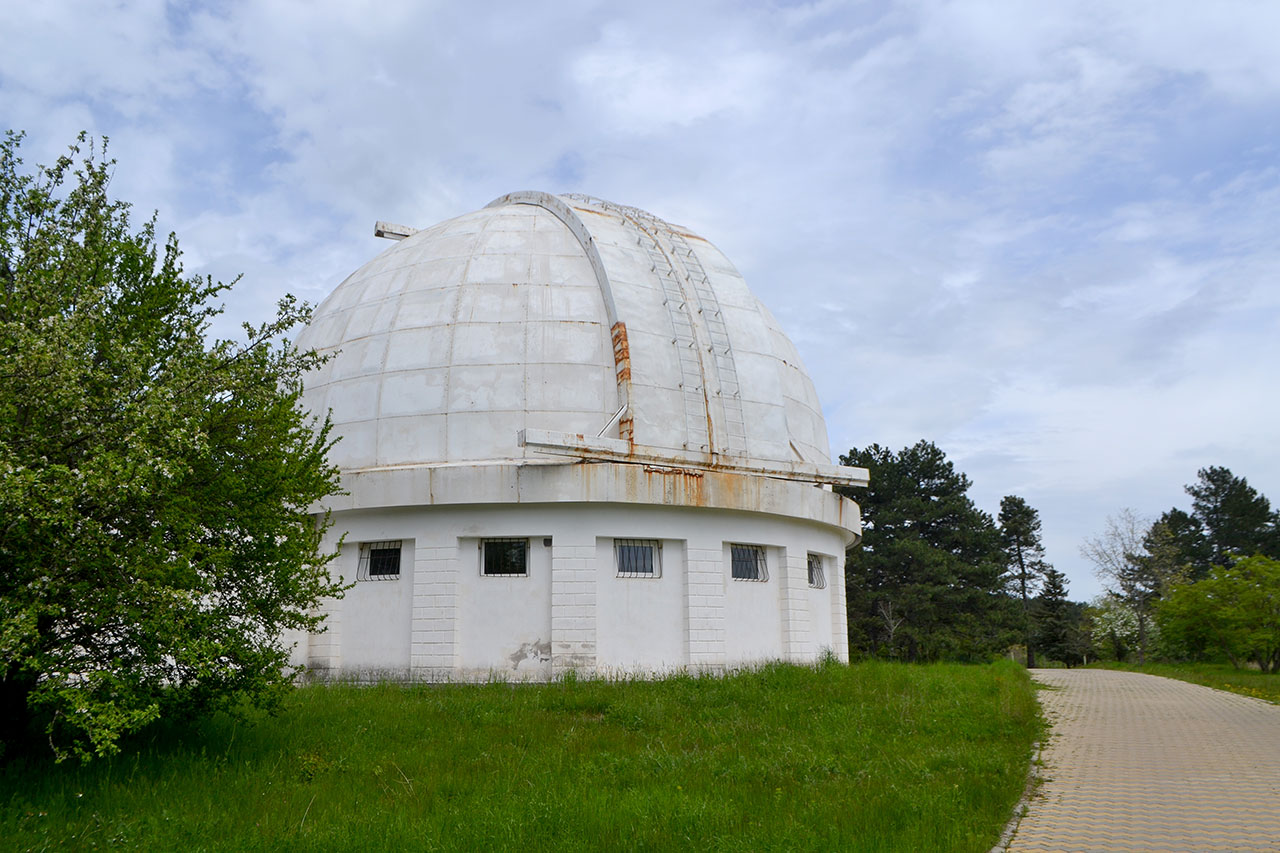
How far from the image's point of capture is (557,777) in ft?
33.1

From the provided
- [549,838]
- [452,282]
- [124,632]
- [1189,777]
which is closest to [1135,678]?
[1189,777]

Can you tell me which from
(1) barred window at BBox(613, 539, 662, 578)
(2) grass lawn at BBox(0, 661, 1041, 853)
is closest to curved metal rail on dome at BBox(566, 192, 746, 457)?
(1) barred window at BBox(613, 539, 662, 578)

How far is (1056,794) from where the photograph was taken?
1003 centimetres

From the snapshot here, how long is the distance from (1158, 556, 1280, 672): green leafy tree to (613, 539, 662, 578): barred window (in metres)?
20.5

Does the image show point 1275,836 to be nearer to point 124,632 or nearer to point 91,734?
point 91,734

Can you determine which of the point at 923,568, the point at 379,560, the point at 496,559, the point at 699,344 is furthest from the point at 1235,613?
the point at 379,560

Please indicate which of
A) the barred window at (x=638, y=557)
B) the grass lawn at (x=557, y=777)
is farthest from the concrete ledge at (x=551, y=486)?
the grass lawn at (x=557, y=777)

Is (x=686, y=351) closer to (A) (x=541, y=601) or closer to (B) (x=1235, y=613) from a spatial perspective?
(A) (x=541, y=601)

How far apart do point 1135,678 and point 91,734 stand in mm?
28984

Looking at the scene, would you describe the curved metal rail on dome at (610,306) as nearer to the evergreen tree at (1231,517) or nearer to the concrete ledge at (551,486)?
the concrete ledge at (551,486)

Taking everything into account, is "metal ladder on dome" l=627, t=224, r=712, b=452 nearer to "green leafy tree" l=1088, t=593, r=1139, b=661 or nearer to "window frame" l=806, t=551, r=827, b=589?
"window frame" l=806, t=551, r=827, b=589

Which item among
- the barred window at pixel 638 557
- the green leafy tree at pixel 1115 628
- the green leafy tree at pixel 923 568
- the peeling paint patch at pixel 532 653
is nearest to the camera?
the peeling paint patch at pixel 532 653

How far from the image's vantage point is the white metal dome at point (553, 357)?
18.6 metres

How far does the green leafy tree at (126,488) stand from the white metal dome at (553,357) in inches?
264
